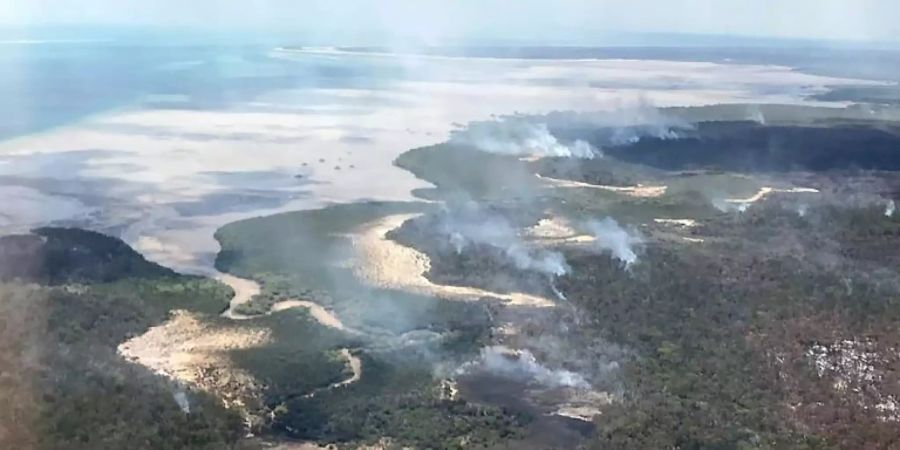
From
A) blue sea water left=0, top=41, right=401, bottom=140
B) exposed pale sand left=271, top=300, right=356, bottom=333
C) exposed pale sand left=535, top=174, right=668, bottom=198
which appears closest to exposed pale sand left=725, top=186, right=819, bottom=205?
exposed pale sand left=535, top=174, right=668, bottom=198

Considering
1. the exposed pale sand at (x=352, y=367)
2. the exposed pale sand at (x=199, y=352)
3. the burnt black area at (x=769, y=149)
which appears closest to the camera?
the exposed pale sand at (x=199, y=352)

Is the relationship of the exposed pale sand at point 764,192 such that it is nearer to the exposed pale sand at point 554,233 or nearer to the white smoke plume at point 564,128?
the exposed pale sand at point 554,233

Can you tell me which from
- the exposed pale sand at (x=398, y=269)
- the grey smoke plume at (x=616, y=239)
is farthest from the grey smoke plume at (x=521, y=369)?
the grey smoke plume at (x=616, y=239)

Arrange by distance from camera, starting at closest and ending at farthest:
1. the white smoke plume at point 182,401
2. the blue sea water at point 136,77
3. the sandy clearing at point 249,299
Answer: the white smoke plume at point 182,401
the sandy clearing at point 249,299
the blue sea water at point 136,77

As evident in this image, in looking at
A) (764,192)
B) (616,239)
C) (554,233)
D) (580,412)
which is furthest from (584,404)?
(764,192)

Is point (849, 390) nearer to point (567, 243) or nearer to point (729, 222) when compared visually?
point (567, 243)

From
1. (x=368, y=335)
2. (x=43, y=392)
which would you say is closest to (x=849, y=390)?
(x=368, y=335)

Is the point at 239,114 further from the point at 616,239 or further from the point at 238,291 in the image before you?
the point at 238,291
